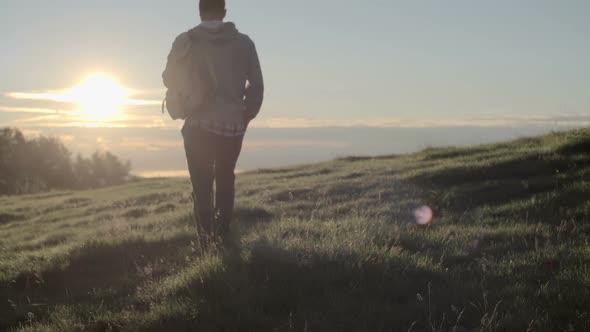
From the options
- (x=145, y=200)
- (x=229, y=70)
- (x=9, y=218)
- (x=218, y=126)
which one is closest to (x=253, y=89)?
(x=229, y=70)

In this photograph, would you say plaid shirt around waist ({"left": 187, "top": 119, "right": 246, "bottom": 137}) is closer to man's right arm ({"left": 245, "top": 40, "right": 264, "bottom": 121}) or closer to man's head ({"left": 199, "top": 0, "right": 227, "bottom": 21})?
man's right arm ({"left": 245, "top": 40, "right": 264, "bottom": 121})

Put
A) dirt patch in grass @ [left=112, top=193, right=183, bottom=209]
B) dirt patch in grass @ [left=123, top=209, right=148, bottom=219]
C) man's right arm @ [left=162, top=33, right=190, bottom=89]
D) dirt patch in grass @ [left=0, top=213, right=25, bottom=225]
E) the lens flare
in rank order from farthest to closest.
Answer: dirt patch in grass @ [left=0, top=213, right=25, bottom=225] < dirt patch in grass @ [left=112, top=193, right=183, bottom=209] < dirt patch in grass @ [left=123, top=209, right=148, bottom=219] < the lens flare < man's right arm @ [left=162, top=33, right=190, bottom=89]

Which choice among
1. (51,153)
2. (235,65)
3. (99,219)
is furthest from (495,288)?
(51,153)

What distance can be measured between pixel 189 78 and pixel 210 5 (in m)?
0.87

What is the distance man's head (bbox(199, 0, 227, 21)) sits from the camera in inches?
229

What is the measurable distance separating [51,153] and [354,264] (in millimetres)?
60788

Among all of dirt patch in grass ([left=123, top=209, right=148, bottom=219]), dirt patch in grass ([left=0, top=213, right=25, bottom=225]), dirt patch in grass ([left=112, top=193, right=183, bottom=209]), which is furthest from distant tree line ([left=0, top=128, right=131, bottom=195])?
dirt patch in grass ([left=123, top=209, right=148, bottom=219])

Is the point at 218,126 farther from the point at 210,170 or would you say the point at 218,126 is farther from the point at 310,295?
the point at 310,295

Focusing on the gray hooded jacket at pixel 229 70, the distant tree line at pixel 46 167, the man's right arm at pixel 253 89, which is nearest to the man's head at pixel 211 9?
the gray hooded jacket at pixel 229 70

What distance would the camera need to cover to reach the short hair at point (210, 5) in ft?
19.1

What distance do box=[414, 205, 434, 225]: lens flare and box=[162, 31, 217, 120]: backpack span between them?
3.92m

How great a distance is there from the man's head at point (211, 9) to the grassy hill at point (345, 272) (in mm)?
2576

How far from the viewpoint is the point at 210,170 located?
19.7 ft

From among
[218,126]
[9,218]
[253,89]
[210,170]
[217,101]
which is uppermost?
[253,89]
